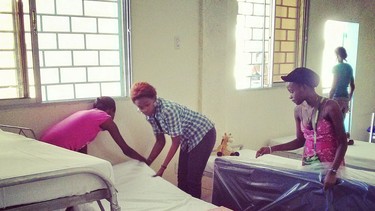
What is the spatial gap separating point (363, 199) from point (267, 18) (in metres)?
3.02

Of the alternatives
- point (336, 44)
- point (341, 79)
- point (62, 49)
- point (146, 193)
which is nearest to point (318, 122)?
point (146, 193)

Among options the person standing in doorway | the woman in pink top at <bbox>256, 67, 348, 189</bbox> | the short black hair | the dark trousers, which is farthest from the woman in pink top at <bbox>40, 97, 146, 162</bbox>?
the person standing in doorway

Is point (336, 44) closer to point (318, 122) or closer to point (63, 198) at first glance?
point (318, 122)

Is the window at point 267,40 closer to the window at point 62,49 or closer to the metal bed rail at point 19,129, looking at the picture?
the window at point 62,49

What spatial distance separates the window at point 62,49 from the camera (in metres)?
2.58

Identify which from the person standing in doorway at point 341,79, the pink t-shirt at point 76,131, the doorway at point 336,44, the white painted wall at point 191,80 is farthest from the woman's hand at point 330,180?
the doorway at point 336,44

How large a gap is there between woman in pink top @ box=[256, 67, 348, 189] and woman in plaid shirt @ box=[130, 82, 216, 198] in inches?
31.1

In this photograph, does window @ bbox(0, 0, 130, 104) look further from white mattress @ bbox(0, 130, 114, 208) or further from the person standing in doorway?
the person standing in doorway

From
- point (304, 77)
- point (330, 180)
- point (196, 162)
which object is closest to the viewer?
point (330, 180)

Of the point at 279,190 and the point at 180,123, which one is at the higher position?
the point at 180,123

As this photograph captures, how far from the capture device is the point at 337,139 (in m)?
1.95

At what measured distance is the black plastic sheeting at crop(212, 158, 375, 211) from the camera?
73.5 inches

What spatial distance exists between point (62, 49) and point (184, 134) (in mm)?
1193

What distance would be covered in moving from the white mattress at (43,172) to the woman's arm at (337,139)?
3.76 feet
